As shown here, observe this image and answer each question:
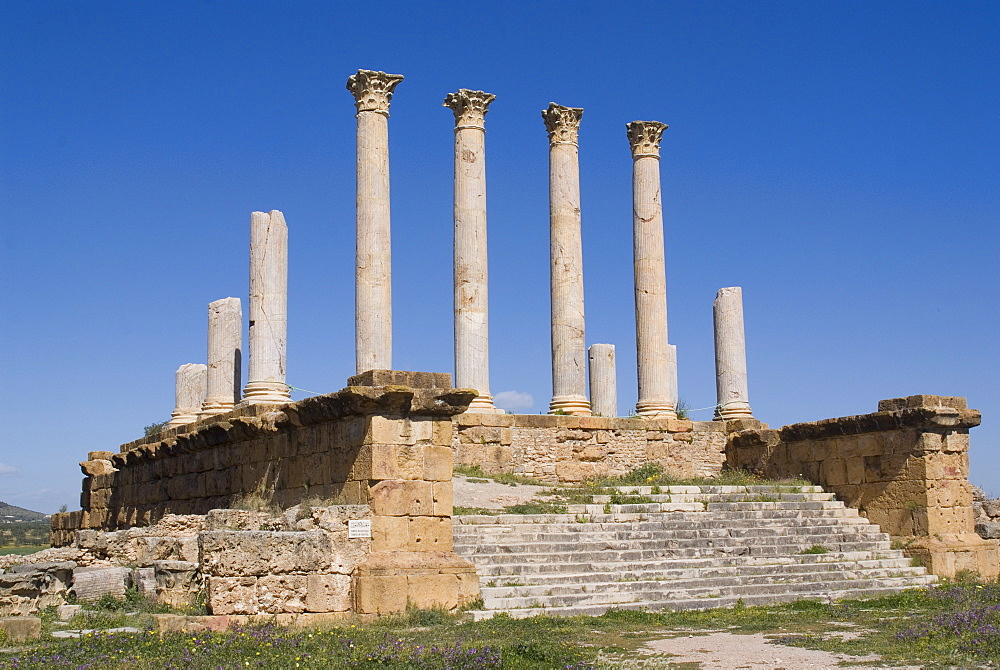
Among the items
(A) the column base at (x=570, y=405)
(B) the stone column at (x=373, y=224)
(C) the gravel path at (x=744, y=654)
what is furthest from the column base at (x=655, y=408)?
(C) the gravel path at (x=744, y=654)

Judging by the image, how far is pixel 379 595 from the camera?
1283cm

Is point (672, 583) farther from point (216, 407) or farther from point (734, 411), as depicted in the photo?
point (216, 407)

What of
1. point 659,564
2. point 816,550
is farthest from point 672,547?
point 816,550

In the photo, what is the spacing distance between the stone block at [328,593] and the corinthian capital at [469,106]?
1422 centimetres

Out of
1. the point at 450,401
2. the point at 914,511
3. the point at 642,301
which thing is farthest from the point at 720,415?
the point at 450,401

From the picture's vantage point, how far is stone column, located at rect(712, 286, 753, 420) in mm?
25750

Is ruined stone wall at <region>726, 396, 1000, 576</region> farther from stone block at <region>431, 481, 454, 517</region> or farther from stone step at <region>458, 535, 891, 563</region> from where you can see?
stone block at <region>431, 481, 454, 517</region>

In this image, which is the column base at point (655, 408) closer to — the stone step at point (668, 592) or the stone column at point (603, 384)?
the stone column at point (603, 384)

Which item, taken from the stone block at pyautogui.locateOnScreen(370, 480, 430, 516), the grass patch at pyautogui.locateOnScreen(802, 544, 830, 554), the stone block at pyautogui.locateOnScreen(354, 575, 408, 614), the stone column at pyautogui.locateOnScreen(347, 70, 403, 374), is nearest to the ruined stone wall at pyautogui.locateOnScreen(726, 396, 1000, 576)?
the grass patch at pyautogui.locateOnScreen(802, 544, 830, 554)

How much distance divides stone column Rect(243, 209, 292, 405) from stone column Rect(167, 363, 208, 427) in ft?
19.0

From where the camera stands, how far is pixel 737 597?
577 inches

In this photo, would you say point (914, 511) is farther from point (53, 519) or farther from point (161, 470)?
point (53, 519)

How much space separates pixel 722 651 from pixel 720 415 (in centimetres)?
1504

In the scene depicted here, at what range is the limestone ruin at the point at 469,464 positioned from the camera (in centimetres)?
1315
